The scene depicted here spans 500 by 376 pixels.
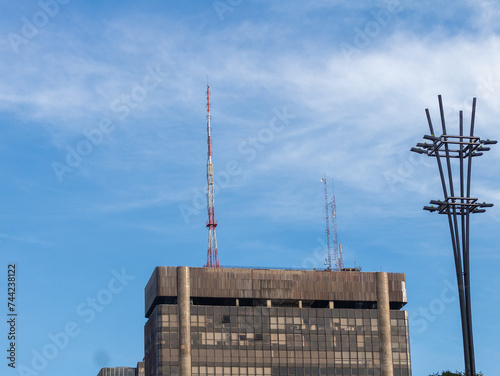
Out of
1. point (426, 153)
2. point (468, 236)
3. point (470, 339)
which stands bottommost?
point (470, 339)

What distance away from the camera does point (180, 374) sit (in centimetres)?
19175

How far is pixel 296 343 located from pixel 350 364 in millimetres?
10808

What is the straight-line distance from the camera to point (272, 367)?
7731 inches

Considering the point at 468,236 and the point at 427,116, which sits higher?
the point at 427,116

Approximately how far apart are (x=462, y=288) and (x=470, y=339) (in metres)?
5.64

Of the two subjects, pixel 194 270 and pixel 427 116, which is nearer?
pixel 427 116

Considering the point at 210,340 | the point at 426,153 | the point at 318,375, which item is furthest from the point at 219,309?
the point at 426,153

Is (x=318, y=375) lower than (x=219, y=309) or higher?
lower

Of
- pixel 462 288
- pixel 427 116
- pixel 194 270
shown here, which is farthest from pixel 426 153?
pixel 194 270

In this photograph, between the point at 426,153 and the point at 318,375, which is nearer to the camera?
the point at 426,153

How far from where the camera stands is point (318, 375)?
197375 mm

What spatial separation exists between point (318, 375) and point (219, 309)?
2197 centimetres

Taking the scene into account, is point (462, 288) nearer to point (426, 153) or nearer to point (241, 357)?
point (426, 153)

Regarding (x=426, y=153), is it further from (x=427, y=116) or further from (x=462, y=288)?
(x=462, y=288)
